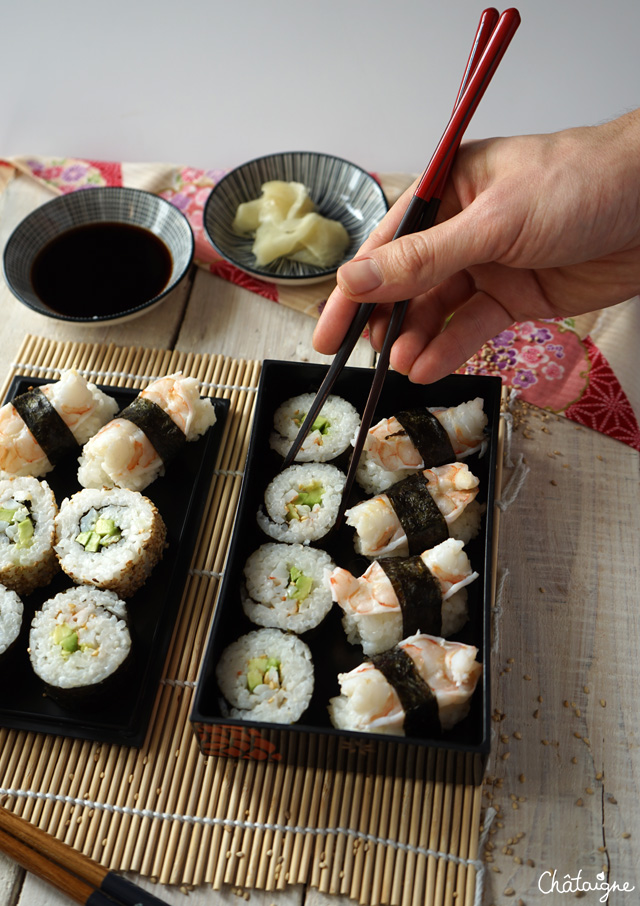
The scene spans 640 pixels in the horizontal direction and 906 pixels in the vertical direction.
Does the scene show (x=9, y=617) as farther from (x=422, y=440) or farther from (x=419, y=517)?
(x=422, y=440)

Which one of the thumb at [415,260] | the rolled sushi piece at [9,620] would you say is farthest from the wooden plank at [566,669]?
the rolled sushi piece at [9,620]

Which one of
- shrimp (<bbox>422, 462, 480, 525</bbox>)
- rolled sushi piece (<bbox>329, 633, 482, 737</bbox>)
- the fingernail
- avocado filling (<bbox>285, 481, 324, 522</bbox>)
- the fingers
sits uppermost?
the fingernail

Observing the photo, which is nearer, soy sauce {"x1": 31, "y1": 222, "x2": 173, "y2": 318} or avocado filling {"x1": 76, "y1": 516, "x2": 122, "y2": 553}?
avocado filling {"x1": 76, "y1": 516, "x2": 122, "y2": 553}

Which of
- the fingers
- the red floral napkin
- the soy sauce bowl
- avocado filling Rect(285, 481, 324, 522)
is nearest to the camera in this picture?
avocado filling Rect(285, 481, 324, 522)

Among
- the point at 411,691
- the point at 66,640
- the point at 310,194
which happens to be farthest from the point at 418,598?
the point at 310,194

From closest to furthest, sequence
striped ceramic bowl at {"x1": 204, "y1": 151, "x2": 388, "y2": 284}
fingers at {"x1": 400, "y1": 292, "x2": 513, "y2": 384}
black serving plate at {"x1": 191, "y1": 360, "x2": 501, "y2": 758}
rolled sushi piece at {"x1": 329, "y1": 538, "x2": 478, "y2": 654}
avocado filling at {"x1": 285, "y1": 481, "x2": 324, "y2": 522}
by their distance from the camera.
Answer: black serving plate at {"x1": 191, "y1": 360, "x2": 501, "y2": 758}, rolled sushi piece at {"x1": 329, "y1": 538, "x2": 478, "y2": 654}, avocado filling at {"x1": 285, "y1": 481, "x2": 324, "y2": 522}, fingers at {"x1": 400, "y1": 292, "x2": 513, "y2": 384}, striped ceramic bowl at {"x1": 204, "y1": 151, "x2": 388, "y2": 284}

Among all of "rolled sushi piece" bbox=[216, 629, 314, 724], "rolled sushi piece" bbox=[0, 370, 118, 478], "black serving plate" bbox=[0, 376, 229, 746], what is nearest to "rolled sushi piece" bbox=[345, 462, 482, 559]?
"rolled sushi piece" bbox=[216, 629, 314, 724]

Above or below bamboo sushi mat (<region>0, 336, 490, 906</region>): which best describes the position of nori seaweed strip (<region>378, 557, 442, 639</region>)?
above

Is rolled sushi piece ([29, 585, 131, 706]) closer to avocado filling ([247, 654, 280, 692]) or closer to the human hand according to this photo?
avocado filling ([247, 654, 280, 692])
